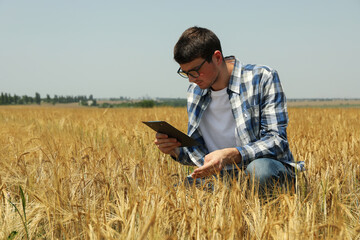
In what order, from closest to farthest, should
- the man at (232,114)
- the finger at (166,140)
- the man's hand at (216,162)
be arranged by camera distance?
the man's hand at (216,162), the man at (232,114), the finger at (166,140)

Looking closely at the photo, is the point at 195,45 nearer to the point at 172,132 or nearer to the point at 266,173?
the point at 172,132

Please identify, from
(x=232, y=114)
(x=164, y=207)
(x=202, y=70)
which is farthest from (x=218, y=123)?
(x=164, y=207)

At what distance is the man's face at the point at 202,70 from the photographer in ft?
6.77

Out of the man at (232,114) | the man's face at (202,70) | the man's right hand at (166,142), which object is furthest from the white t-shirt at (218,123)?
the man's right hand at (166,142)

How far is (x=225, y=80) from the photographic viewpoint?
2.28 meters

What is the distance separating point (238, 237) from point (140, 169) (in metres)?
0.93

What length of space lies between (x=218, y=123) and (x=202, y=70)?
1.51ft

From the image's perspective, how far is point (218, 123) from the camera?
7.82ft

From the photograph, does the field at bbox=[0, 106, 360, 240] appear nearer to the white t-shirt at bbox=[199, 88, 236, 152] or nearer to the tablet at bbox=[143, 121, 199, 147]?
the tablet at bbox=[143, 121, 199, 147]

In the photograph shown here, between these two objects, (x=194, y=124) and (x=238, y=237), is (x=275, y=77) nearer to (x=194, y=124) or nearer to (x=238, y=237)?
(x=194, y=124)

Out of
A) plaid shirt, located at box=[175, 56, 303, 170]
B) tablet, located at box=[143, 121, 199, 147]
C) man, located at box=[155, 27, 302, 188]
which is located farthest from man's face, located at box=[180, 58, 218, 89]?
tablet, located at box=[143, 121, 199, 147]

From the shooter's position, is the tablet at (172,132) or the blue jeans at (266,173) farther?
the tablet at (172,132)

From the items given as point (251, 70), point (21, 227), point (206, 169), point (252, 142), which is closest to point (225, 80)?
point (251, 70)

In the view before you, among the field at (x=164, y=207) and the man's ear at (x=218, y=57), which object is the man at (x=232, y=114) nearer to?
the man's ear at (x=218, y=57)
